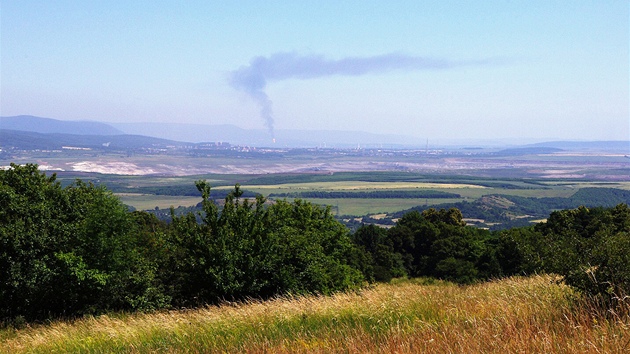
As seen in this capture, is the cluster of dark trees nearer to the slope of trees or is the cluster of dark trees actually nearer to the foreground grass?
the slope of trees

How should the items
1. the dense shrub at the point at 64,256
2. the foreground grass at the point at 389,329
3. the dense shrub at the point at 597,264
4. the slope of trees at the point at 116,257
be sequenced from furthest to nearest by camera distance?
1. the dense shrub at the point at 64,256
2. the slope of trees at the point at 116,257
3. the dense shrub at the point at 597,264
4. the foreground grass at the point at 389,329

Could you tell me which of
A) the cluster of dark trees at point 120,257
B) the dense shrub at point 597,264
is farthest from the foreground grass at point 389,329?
the cluster of dark trees at point 120,257

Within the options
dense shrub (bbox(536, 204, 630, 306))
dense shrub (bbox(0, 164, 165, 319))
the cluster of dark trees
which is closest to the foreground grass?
dense shrub (bbox(536, 204, 630, 306))

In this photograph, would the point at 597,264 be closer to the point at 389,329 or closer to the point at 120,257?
the point at 389,329

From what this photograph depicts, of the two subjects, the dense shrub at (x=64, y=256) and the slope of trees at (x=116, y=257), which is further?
the dense shrub at (x=64, y=256)

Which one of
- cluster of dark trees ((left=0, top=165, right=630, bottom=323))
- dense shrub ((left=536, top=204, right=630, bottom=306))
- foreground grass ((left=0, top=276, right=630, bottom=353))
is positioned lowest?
cluster of dark trees ((left=0, top=165, right=630, bottom=323))

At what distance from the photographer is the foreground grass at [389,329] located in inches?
261

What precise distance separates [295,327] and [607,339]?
491 centimetres

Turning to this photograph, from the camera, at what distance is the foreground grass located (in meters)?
6.63

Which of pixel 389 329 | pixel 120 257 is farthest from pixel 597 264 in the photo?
pixel 120 257

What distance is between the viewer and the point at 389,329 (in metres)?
8.49

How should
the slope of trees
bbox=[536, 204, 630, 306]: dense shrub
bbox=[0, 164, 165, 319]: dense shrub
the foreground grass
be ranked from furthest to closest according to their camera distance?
bbox=[0, 164, 165, 319]: dense shrub
the slope of trees
bbox=[536, 204, 630, 306]: dense shrub
the foreground grass

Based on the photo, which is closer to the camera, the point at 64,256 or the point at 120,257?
the point at 64,256

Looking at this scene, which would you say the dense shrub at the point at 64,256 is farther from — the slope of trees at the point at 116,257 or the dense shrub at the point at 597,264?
the dense shrub at the point at 597,264
